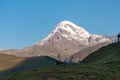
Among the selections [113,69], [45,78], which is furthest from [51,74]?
[113,69]

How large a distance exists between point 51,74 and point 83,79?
9.34 meters

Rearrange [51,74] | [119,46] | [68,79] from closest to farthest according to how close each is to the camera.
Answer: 1. [68,79]
2. [51,74]
3. [119,46]

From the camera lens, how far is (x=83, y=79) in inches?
3447

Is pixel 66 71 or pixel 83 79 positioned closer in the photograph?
pixel 83 79

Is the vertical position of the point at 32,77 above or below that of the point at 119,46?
below

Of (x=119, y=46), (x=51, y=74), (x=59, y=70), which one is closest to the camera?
(x=51, y=74)

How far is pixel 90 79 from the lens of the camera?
88.1 metres

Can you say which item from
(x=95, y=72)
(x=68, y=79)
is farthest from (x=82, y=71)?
(x=68, y=79)

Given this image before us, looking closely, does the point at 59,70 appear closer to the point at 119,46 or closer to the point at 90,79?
the point at 90,79

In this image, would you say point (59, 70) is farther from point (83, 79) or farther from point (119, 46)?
point (119, 46)

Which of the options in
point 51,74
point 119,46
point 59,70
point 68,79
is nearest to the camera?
point 68,79

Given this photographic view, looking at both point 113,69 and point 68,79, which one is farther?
point 113,69

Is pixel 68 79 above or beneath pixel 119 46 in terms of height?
beneath

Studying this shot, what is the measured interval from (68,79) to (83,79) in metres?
3.50
